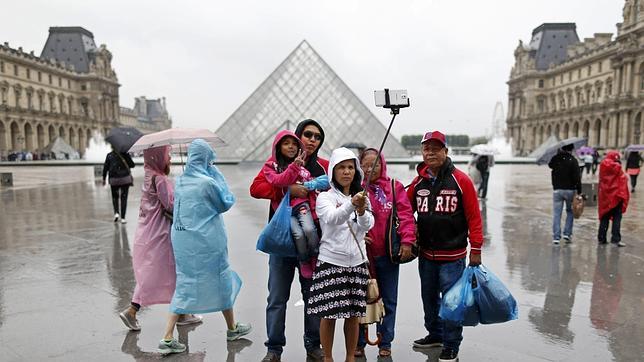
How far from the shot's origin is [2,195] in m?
13.1

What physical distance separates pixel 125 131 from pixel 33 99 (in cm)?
6829

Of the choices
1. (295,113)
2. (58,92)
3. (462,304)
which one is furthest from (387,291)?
(58,92)

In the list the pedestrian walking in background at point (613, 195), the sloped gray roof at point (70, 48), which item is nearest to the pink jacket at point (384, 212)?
the pedestrian walking in background at point (613, 195)

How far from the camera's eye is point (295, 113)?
109 feet

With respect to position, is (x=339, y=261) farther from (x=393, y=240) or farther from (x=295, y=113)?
(x=295, y=113)

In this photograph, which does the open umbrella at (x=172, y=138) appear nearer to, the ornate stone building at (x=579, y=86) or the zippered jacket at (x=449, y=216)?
the zippered jacket at (x=449, y=216)

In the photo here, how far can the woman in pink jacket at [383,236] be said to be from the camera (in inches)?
113

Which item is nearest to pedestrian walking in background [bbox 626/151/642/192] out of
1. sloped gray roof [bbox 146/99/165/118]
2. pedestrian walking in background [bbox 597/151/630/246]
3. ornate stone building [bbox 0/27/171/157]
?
pedestrian walking in background [bbox 597/151/630/246]

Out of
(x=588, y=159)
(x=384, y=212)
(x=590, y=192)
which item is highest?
(x=588, y=159)

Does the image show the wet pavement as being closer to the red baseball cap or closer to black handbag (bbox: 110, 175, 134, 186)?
black handbag (bbox: 110, 175, 134, 186)

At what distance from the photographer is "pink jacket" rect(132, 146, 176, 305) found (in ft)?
11.1

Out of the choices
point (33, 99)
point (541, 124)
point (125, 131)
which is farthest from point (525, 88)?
point (125, 131)

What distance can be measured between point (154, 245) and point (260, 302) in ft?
3.82

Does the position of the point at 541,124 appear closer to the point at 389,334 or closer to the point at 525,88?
the point at 525,88
